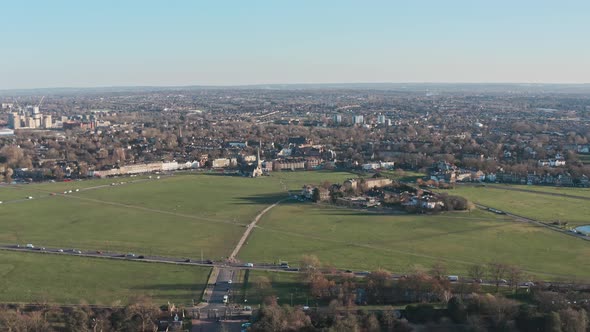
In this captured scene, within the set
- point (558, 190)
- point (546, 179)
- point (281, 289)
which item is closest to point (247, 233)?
point (281, 289)

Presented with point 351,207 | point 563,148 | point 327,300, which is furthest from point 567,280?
point 563,148

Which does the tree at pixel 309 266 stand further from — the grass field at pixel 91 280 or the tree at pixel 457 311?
the tree at pixel 457 311

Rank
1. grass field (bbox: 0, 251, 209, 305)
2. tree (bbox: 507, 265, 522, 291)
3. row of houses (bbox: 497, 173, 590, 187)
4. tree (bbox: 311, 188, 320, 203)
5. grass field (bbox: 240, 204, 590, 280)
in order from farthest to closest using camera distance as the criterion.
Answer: row of houses (bbox: 497, 173, 590, 187) < tree (bbox: 311, 188, 320, 203) < grass field (bbox: 240, 204, 590, 280) < tree (bbox: 507, 265, 522, 291) < grass field (bbox: 0, 251, 209, 305)

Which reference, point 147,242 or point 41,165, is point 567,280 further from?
point 41,165

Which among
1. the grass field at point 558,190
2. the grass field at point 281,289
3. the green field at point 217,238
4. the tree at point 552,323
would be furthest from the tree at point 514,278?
the grass field at point 558,190

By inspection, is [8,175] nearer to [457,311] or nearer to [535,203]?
[535,203]

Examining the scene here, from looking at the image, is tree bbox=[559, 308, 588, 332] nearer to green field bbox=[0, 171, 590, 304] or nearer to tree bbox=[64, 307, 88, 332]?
green field bbox=[0, 171, 590, 304]

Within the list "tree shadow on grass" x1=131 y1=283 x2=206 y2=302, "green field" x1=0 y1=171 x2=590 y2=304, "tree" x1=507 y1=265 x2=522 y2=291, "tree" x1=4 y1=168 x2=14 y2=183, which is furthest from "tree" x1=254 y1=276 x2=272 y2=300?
"tree" x1=4 y1=168 x2=14 y2=183
